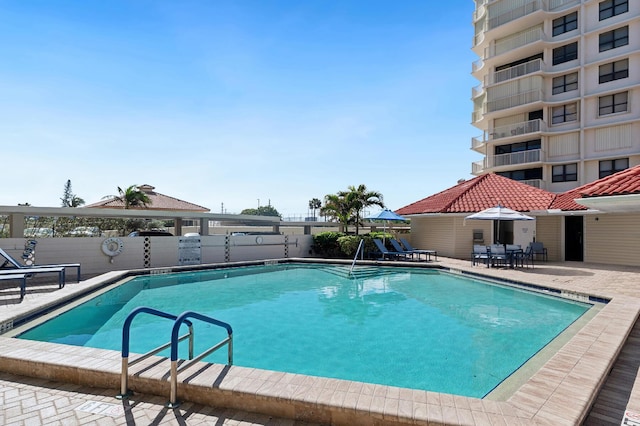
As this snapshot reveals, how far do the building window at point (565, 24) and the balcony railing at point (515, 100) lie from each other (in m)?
→ 4.98

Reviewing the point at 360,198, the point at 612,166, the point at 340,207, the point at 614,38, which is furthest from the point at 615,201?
the point at 614,38

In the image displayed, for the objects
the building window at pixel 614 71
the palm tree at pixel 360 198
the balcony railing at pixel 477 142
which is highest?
the building window at pixel 614 71

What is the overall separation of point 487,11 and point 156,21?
29.5m

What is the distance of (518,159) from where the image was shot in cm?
2744

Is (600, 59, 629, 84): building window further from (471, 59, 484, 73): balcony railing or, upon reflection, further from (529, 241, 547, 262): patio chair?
(529, 241, 547, 262): patio chair

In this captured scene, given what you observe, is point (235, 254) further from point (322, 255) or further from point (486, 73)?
point (486, 73)

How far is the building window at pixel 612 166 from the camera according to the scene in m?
23.4

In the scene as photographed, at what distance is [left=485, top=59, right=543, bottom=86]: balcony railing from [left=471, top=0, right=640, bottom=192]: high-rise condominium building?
7 centimetres

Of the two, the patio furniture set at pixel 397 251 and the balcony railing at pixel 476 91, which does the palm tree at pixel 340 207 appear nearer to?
the patio furniture set at pixel 397 251

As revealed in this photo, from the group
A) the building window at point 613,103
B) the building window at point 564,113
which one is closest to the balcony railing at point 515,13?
the building window at point 564,113

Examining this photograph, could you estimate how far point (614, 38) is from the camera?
24.0 m

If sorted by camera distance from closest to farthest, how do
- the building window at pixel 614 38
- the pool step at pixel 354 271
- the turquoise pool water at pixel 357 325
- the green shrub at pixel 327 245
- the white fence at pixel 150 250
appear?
1. the turquoise pool water at pixel 357 325
2. the white fence at pixel 150 250
3. the pool step at pixel 354 271
4. the green shrub at pixel 327 245
5. the building window at pixel 614 38

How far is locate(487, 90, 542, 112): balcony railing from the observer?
87.1 feet

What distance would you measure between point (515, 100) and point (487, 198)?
12.8m
